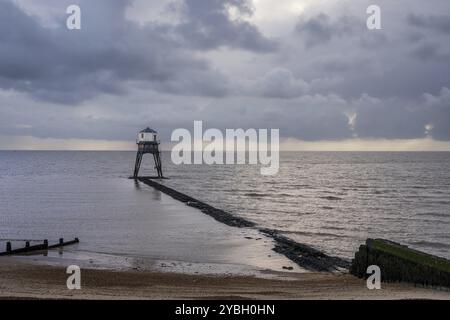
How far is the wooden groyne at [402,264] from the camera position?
60.1 ft

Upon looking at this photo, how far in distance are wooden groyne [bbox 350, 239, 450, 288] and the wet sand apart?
0.52 m

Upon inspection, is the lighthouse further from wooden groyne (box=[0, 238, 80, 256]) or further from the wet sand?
the wet sand

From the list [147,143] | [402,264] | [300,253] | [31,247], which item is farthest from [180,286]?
[147,143]

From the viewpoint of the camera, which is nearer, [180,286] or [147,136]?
[180,286]

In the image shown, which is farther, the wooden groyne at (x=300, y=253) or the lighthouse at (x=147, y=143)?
the lighthouse at (x=147, y=143)

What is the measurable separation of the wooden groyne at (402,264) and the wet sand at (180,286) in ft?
1.69

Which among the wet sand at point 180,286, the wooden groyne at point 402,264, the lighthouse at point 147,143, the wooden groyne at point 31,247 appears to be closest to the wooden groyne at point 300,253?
the wet sand at point 180,286

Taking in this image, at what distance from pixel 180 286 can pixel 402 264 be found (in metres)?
8.69

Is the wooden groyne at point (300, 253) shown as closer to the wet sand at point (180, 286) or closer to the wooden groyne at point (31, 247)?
the wet sand at point (180, 286)

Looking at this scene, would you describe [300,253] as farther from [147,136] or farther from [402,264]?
[147,136]

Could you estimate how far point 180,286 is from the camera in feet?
65.3

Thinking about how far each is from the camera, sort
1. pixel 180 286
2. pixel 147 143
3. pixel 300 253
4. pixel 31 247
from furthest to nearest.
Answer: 1. pixel 147 143
2. pixel 300 253
3. pixel 31 247
4. pixel 180 286

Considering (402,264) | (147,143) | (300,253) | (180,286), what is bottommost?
(300,253)
